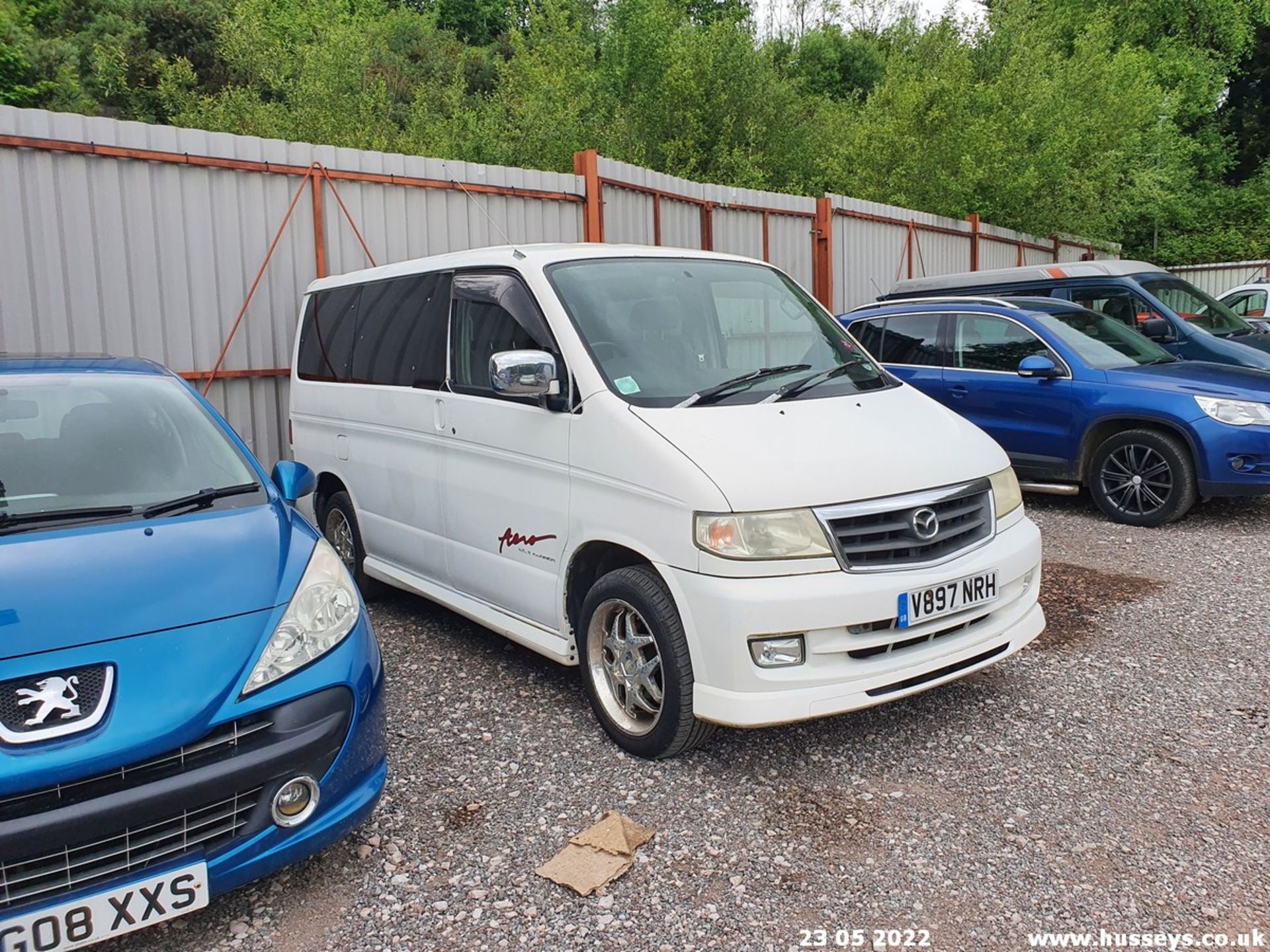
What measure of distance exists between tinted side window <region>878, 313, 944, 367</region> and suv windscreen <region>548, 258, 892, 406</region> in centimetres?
402

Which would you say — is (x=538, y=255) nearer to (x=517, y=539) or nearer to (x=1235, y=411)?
(x=517, y=539)

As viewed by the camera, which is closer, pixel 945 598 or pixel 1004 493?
pixel 945 598

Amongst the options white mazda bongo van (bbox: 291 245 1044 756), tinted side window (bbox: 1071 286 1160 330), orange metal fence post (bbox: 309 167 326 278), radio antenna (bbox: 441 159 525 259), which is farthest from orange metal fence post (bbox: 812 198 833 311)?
white mazda bongo van (bbox: 291 245 1044 756)

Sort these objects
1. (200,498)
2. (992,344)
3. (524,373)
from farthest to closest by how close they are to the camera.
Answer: (992,344)
(524,373)
(200,498)

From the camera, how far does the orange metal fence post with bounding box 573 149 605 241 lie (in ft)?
28.7

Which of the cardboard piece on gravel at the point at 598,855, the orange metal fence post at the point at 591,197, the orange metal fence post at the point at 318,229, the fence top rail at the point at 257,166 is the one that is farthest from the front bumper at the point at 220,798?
the orange metal fence post at the point at 591,197

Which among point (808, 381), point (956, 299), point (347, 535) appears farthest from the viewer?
point (956, 299)

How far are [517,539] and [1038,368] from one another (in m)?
5.07

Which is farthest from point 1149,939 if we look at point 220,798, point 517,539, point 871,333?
point 871,333

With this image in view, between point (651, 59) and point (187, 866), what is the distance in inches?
722

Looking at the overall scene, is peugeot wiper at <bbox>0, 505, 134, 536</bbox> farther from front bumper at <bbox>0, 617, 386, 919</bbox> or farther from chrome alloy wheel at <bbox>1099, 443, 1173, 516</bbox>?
chrome alloy wheel at <bbox>1099, 443, 1173, 516</bbox>

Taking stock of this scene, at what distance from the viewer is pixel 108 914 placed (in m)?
2.35

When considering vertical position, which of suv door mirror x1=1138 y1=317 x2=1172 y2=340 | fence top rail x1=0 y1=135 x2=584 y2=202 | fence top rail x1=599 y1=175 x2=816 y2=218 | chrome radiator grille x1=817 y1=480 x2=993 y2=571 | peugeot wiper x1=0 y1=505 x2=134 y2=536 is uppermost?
fence top rail x1=599 y1=175 x2=816 y2=218

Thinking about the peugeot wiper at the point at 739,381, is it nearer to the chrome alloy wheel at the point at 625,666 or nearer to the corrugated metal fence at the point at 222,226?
the chrome alloy wheel at the point at 625,666
